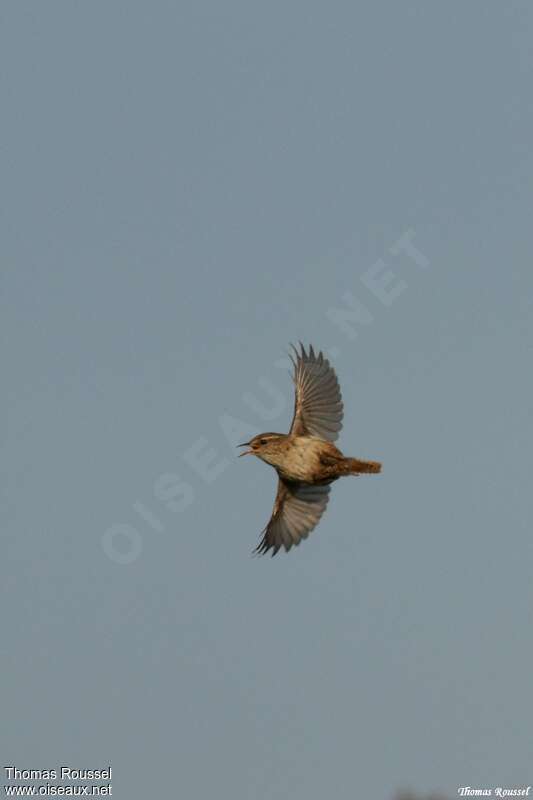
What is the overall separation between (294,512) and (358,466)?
294 centimetres

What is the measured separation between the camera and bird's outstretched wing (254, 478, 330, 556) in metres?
34.1

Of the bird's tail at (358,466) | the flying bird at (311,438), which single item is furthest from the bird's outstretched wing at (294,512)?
the bird's tail at (358,466)

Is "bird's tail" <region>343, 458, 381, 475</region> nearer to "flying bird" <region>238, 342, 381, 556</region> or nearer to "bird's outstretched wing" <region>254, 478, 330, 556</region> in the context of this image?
"flying bird" <region>238, 342, 381, 556</region>

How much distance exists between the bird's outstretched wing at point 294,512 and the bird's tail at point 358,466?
6.95 ft

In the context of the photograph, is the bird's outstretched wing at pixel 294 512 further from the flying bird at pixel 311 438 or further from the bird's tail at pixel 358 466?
the bird's tail at pixel 358 466

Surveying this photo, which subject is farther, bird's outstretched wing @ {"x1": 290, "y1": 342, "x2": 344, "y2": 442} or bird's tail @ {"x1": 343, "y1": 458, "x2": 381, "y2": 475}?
bird's outstretched wing @ {"x1": 290, "y1": 342, "x2": 344, "y2": 442}

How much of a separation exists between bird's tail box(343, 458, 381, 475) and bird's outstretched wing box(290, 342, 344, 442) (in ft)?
2.74

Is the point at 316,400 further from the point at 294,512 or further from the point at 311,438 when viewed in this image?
the point at 294,512

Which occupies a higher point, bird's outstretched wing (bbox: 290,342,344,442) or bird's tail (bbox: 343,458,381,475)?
bird's outstretched wing (bbox: 290,342,344,442)

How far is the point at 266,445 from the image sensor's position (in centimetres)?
3241

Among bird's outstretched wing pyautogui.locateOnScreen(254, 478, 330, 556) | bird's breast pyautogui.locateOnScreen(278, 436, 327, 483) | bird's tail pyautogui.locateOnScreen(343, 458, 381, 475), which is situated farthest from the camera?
bird's outstretched wing pyautogui.locateOnScreen(254, 478, 330, 556)

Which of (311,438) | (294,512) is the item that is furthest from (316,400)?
(294,512)

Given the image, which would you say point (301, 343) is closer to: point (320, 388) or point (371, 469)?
point (320, 388)

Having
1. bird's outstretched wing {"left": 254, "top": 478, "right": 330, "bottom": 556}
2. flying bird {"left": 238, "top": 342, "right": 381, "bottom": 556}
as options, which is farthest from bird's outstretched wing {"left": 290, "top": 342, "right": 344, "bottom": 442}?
bird's outstretched wing {"left": 254, "top": 478, "right": 330, "bottom": 556}
